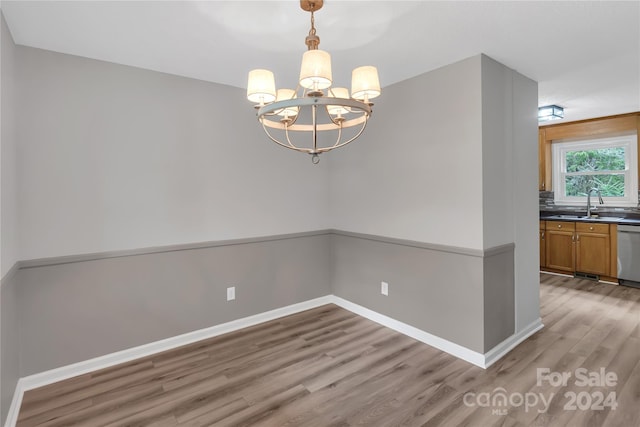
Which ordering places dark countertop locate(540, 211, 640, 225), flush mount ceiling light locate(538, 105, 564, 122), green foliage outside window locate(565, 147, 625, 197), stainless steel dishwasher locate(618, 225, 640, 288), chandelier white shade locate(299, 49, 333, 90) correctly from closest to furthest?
chandelier white shade locate(299, 49, 333, 90)
flush mount ceiling light locate(538, 105, 564, 122)
stainless steel dishwasher locate(618, 225, 640, 288)
dark countertop locate(540, 211, 640, 225)
green foliage outside window locate(565, 147, 625, 197)

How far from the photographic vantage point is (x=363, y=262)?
364 cm

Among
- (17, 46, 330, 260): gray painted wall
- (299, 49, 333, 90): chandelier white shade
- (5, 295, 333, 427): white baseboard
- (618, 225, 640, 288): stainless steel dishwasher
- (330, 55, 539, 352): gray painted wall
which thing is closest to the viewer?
(299, 49, 333, 90): chandelier white shade

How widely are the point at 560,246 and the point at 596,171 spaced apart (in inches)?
54.0

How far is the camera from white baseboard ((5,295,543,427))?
2.36 metres

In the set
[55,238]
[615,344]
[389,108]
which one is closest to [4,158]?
[55,238]

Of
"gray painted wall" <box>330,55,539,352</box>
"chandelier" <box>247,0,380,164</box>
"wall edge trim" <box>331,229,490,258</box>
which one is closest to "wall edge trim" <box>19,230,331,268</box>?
"wall edge trim" <box>331,229,490,258</box>

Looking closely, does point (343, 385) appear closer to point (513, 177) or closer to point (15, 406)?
point (15, 406)

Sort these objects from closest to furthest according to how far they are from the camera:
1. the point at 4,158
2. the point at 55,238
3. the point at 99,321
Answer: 1. the point at 4,158
2. the point at 55,238
3. the point at 99,321

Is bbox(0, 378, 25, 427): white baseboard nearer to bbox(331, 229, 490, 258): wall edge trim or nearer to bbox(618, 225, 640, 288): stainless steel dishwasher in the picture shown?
bbox(331, 229, 490, 258): wall edge trim

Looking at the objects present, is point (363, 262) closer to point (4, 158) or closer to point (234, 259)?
point (234, 259)

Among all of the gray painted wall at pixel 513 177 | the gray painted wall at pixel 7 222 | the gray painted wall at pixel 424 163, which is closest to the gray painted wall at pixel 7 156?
the gray painted wall at pixel 7 222

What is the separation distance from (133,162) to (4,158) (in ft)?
2.82

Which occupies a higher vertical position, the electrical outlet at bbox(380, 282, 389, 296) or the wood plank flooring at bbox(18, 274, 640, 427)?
the electrical outlet at bbox(380, 282, 389, 296)

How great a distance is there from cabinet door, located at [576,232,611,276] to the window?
911 mm
